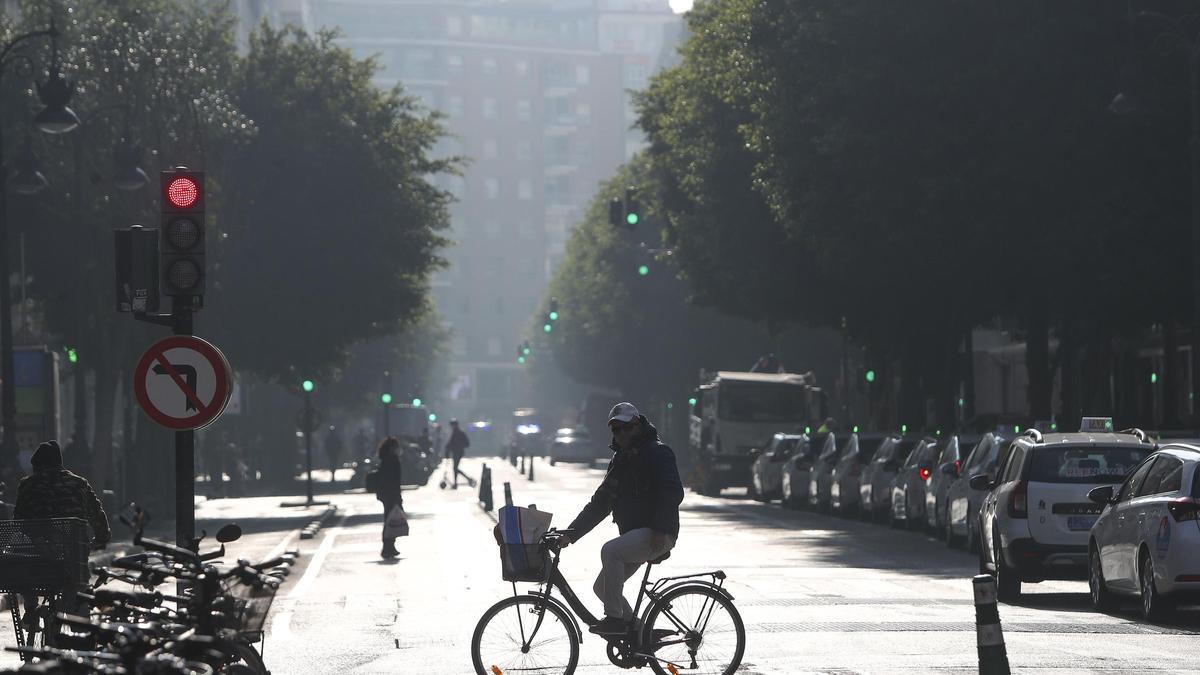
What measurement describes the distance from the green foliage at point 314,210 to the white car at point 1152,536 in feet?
114

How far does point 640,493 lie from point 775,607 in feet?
20.1

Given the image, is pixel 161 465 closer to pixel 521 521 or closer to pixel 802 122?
pixel 802 122

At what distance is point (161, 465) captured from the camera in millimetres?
48875

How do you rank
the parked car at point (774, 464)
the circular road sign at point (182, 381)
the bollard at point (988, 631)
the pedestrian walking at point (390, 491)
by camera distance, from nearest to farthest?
the bollard at point (988, 631) → the circular road sign at point (182, 381) → the pedestrian walking at point (390, 491) → the parked car at point (774, 464)

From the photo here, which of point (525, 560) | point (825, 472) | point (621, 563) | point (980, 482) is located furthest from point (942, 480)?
point (525, 560)

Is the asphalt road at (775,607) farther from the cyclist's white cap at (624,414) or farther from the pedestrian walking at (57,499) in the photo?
the cyclist's white cap at (624,414)

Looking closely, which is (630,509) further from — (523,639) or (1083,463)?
(1083,463)

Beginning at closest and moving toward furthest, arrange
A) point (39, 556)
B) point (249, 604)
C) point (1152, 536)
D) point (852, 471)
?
point (249, 604) → point (39, 556) → point (1152, 536) → point (852, 471)

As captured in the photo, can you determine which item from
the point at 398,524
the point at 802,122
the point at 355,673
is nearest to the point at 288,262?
the point at 802,122

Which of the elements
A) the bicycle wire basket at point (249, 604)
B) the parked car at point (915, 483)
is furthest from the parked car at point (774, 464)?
the bicycle wire basket at point (249, 604)

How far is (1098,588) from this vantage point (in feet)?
58.4

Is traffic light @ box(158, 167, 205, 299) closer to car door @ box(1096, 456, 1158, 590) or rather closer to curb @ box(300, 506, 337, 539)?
car door @ box(1096, 456, 1158, 590)

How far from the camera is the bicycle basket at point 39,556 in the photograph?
40.6ft

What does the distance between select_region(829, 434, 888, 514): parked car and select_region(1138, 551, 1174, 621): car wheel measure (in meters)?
20.5
